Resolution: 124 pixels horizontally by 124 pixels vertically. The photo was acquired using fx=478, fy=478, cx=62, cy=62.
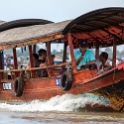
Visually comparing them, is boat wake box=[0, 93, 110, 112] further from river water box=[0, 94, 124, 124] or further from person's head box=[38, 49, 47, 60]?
person's head box=[38, 49, 47, 60]

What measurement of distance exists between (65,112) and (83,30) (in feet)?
8.25

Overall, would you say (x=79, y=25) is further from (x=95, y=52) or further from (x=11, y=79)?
(x=11, y=79)

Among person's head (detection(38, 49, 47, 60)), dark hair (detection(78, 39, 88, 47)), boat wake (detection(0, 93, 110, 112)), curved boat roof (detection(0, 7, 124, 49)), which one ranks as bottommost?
boat wake (detection(0, 93, 110, 112))

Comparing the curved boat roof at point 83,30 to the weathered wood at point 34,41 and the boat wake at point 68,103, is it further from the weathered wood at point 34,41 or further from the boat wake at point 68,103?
the boat wake at point 68,103

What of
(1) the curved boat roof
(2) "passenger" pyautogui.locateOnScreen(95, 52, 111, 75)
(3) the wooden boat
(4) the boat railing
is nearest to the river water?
(3) the wooden boat

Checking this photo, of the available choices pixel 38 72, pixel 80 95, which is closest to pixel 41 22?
pixel 38 72

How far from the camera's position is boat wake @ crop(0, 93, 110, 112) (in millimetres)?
9883

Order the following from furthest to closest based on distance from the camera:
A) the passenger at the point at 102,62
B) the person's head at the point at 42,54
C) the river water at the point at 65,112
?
the person's head at the point at 42,54 < the passenger at the point at 102,62 < the river water at the point at 65,112

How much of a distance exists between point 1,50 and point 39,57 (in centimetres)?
145

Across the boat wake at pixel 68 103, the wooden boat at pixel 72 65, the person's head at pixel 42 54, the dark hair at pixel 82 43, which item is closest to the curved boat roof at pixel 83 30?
the wooden boat at pixel 72 65

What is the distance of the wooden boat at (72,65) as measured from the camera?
9.62 meters

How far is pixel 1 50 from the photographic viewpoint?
1298cm

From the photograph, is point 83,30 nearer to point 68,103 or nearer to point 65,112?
point 68,103

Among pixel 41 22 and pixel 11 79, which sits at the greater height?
pixel 41 22
